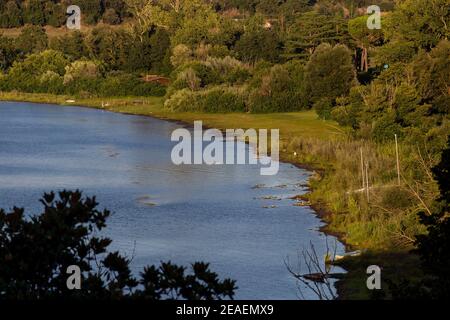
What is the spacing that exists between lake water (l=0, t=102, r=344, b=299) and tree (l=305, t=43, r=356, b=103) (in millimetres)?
9443

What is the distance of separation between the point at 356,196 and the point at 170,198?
20.5 feet

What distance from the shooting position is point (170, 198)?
33719mm

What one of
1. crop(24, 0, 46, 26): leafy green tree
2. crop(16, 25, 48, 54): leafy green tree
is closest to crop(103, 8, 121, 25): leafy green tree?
crop(24, 0, 46, 26): leafy green tree

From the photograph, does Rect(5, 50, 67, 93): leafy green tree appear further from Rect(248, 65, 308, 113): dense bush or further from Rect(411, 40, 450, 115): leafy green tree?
Rect(411, 40, 450, 115): leafy green tree

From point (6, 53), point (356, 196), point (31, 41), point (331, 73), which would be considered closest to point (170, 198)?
point (356, 196)

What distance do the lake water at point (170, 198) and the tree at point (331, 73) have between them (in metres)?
9.44

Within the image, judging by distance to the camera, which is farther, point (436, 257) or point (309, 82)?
point (309, 82)

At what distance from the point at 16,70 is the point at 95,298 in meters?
78.9

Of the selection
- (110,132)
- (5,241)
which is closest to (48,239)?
(5,241)

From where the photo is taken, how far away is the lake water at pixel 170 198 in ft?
81.0

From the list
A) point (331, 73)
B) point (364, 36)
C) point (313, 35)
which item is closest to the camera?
point (331, 73)

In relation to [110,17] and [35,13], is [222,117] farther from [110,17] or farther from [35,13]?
[110,17]
